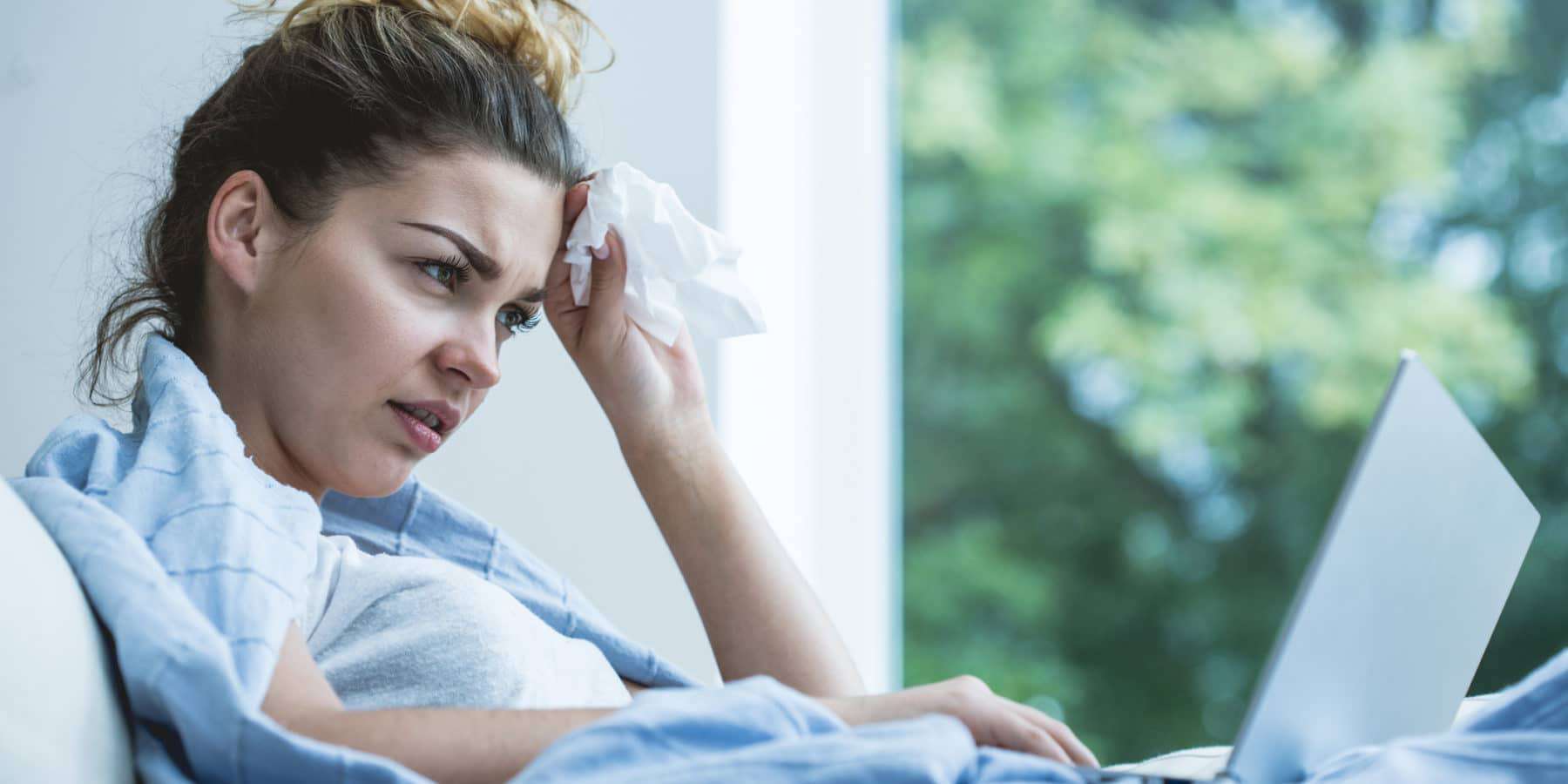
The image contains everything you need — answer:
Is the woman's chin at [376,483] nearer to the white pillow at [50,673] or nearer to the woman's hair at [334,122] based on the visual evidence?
the woman's hair at [334,122]

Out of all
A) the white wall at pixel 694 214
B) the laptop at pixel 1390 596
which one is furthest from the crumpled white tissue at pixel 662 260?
the laptop at pixel 1390 596

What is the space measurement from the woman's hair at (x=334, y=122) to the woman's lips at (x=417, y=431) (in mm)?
153

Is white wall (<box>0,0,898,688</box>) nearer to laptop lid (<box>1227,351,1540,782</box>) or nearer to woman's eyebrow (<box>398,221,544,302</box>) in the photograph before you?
woman's eyebrow (<box>398,221,544,302</box>)

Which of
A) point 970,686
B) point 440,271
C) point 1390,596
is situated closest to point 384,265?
point 440,271

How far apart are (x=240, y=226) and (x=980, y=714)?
67 cm

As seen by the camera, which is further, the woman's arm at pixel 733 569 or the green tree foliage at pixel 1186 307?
the green tree foliage at pixel 1186 307

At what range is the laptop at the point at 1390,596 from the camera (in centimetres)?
65

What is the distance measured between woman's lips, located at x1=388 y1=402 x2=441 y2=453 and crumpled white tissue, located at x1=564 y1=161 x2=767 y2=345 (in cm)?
23

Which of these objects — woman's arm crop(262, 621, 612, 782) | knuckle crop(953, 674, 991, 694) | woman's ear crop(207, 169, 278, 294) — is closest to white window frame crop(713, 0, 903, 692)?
woman's ear crop(207, 169, 278, 294)

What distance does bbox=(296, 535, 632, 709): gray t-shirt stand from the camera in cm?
88

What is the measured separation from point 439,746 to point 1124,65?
190 inches

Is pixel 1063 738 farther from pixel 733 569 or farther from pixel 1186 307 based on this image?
pixel 1186 307

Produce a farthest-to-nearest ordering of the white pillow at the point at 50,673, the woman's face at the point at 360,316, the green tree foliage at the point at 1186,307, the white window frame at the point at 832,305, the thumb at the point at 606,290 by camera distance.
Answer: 1. the green tree foliage at the point at 1186,307
2. the white window frame at the point at 832,305
3. the thumb at the point at 606,290
4. the woman's face at the point at 360,316
5. the white pillow at the point at 50,673

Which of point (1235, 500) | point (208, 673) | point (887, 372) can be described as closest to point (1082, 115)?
point (1235, 500)
